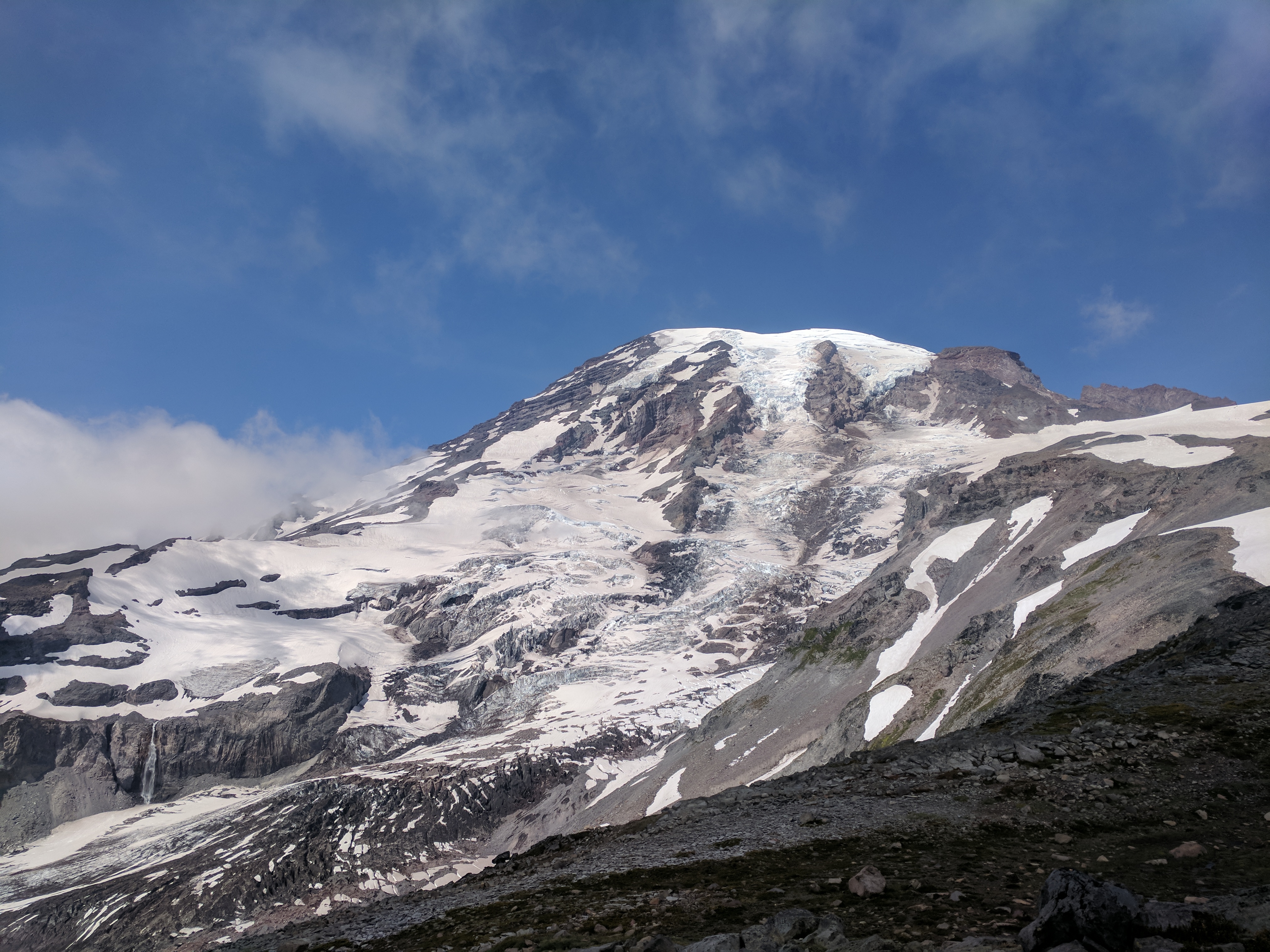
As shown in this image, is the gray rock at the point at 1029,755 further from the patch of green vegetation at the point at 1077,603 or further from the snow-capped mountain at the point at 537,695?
the patch of green vegetation at the point at 1077,603

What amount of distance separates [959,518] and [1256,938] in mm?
115459

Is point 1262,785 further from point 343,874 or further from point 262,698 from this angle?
point 262,698

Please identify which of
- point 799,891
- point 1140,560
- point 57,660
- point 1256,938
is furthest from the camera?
point 57,660

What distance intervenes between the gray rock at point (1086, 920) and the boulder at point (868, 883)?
15.9ft

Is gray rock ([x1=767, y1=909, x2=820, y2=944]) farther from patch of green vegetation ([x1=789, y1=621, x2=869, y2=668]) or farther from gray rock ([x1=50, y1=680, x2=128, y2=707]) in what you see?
gray rock ([x1=50, y1=680, x2=128, y2=707])

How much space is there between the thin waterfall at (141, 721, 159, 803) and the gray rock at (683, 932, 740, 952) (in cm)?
17830

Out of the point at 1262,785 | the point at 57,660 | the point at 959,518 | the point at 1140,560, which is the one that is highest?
the point at 57,660

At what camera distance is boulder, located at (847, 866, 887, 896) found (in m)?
13.1

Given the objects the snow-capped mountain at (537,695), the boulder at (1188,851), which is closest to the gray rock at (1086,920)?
the boulder at (1188,851)

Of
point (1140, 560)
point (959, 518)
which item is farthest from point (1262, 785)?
point (959, 518)

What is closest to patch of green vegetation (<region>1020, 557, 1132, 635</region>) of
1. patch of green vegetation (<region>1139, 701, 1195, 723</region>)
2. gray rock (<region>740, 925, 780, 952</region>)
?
patch of green vegetation (<region>1139, 701, 1195, 723</region>)

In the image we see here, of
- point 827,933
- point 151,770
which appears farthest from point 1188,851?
point 151,770

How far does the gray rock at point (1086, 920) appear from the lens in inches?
325

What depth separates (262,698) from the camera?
164625 millimetres
